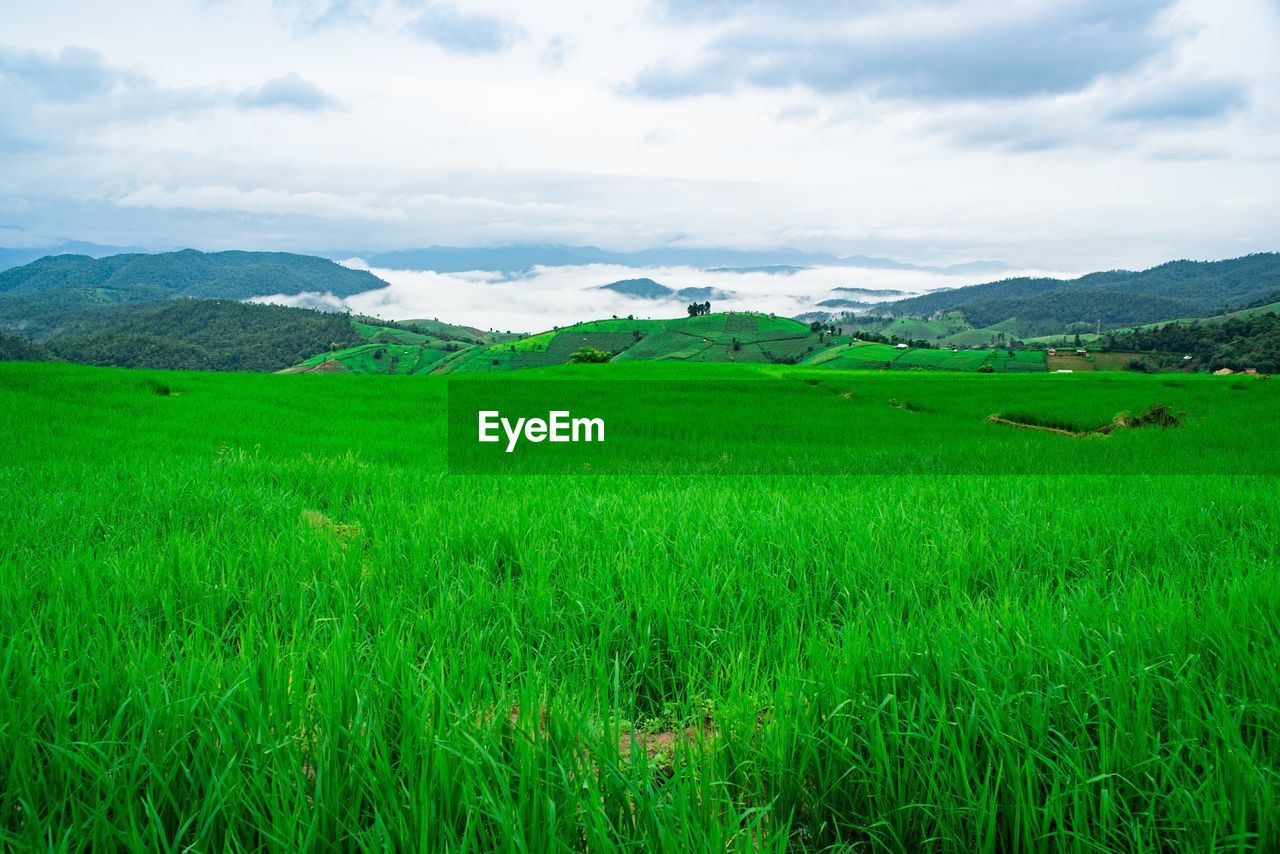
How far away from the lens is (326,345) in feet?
413

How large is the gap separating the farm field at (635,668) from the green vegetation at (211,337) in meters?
113

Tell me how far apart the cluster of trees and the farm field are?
250ft

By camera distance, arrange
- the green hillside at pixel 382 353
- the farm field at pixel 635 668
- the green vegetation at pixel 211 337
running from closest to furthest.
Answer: the farm field at pixel 635 668
the green hillside at pixel 382 353
the green vegetation at pixel 211 337

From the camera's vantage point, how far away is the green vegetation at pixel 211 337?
343 feet

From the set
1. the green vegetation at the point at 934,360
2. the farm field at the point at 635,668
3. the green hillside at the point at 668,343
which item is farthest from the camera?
the green hillside at the point at 668,343

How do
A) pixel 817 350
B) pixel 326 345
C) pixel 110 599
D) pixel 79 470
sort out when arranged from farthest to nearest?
pixel 326 345 → pixel 817 350 → pixel 79 470 → pixel 110 599

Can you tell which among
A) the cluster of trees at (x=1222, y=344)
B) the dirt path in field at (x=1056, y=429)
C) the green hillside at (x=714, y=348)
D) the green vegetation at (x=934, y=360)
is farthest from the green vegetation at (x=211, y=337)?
the cluster of trees at (x=1222, y=344)

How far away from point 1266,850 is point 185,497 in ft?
24.2

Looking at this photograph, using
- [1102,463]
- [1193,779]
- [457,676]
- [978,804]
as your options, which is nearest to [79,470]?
[457,676]

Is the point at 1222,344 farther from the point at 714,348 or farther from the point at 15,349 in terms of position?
the point at 15,349

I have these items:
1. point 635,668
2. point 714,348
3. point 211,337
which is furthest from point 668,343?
point 635,668

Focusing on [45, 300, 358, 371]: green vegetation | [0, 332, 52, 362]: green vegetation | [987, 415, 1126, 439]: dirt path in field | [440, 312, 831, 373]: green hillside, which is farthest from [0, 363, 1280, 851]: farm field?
[45, 300, 358, 371]: green vegetation

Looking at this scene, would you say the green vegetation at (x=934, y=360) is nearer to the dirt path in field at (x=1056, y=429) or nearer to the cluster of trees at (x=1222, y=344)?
the cluster of trees at (x=1222, y=344)

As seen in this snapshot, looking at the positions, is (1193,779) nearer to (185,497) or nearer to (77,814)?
(77,814)
